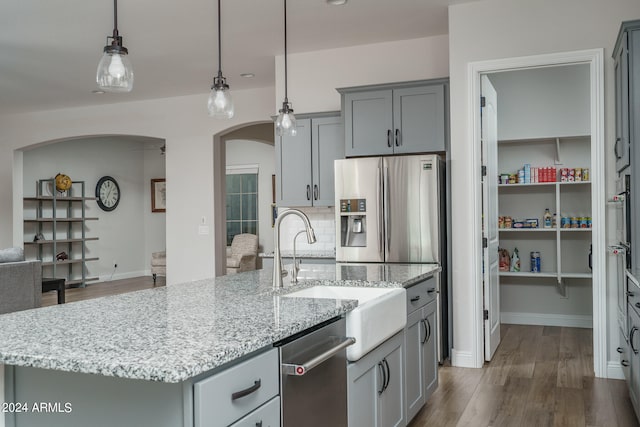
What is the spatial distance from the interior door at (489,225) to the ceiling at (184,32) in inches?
34.6

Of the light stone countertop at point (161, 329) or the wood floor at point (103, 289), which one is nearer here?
the light stone countertop at point (161, 329)

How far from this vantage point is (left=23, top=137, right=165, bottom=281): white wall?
9.71m

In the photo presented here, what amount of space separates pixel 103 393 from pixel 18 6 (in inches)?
152

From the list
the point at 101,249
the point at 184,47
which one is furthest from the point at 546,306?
the point at 101,249

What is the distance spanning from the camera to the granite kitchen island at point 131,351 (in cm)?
139

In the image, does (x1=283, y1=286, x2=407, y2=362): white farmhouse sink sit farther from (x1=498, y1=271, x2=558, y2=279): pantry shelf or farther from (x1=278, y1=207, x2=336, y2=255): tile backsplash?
(x1=498, y1=271, x2=558, y2=279): pantry shelf

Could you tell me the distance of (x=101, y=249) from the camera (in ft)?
34.6

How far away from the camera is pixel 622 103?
354cm

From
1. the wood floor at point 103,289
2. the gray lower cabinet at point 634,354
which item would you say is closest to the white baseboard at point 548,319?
the gray lower cabinet at point 634,354

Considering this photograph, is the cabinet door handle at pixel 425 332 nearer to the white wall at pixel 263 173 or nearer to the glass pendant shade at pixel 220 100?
the glass pendant shade at pixel 220 100

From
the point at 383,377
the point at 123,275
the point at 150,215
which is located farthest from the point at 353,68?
the point at 123,275

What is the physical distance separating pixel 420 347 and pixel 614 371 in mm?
1748

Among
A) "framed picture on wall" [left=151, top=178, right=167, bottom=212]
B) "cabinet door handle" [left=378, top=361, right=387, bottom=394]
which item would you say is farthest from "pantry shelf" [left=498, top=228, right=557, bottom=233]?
"framed picture on wall" [left=151, top=178, right=167, bottom=212]

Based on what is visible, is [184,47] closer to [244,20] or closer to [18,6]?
[244,20]
